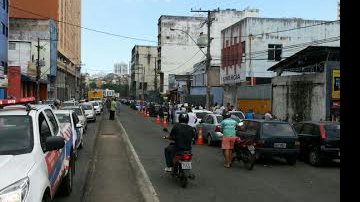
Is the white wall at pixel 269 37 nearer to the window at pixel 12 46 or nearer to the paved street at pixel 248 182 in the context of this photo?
the window at pixel 12 46

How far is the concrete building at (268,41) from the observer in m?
50.6

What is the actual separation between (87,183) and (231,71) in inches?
1819

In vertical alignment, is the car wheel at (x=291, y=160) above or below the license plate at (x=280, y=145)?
below

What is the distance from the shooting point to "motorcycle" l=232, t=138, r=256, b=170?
1426cm

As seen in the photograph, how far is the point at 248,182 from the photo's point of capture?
39.0 feet

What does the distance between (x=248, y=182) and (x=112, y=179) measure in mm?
3171

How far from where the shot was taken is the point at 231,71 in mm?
56562

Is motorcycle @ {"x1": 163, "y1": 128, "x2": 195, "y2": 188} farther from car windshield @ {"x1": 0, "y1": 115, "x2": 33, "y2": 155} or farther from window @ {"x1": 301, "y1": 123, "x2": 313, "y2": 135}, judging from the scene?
window @ {"x1": 301, "y1": 123, "x2": 313, "y2": 135}

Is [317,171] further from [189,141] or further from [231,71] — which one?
[231,71]

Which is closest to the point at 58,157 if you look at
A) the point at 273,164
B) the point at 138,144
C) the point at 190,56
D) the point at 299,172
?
the point at 299,172

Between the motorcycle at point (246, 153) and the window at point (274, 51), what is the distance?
1463 inches

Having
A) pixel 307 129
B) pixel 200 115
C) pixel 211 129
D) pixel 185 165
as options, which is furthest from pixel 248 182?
pixel 200 115

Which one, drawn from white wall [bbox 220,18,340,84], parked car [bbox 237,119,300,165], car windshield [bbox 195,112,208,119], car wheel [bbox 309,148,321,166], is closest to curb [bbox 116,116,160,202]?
parked car [bbox 237,119,300,165]

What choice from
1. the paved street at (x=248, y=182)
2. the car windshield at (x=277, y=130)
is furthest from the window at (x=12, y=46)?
the car windshield at (x=277, y=130)
